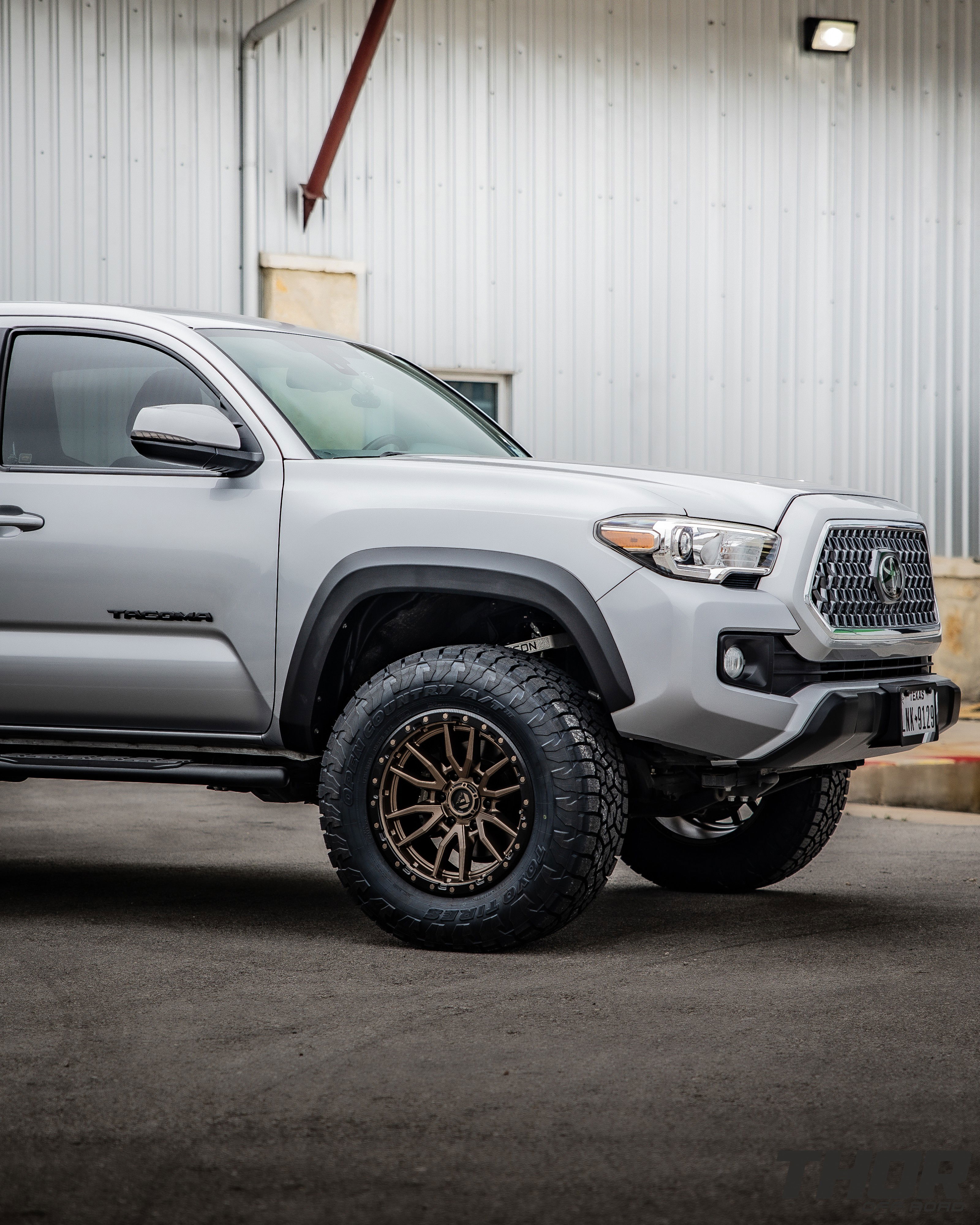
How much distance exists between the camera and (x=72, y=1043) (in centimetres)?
414

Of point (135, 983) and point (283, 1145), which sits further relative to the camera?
point (135, 983)

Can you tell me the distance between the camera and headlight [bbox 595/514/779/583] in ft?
16.6

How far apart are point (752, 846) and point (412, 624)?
1.72m

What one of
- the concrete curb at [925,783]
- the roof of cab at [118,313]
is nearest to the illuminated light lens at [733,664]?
the roof of cab at [118,313]

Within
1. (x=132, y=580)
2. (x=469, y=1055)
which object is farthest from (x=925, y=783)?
(x=469, y=1055)

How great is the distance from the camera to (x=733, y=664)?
199 inches

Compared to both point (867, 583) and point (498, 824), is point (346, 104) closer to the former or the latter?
point (867, 583)

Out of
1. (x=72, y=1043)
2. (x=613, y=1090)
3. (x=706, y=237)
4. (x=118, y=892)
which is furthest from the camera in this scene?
(x=706, y=237)

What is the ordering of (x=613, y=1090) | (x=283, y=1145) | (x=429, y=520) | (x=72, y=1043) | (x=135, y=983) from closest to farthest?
(x=283, y=1145), (x=613, y=1090), (x=72, y=1043), (x=135, y=983), (x=429, y=520)

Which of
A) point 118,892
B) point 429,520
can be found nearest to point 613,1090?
point 429,520

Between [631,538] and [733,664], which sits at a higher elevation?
[631,538]

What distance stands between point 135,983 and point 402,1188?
1.94m

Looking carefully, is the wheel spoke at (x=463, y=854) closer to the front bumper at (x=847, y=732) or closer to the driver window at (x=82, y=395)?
the front bumper at (x=847, y=732)

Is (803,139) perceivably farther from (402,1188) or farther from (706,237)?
(402,1188)
